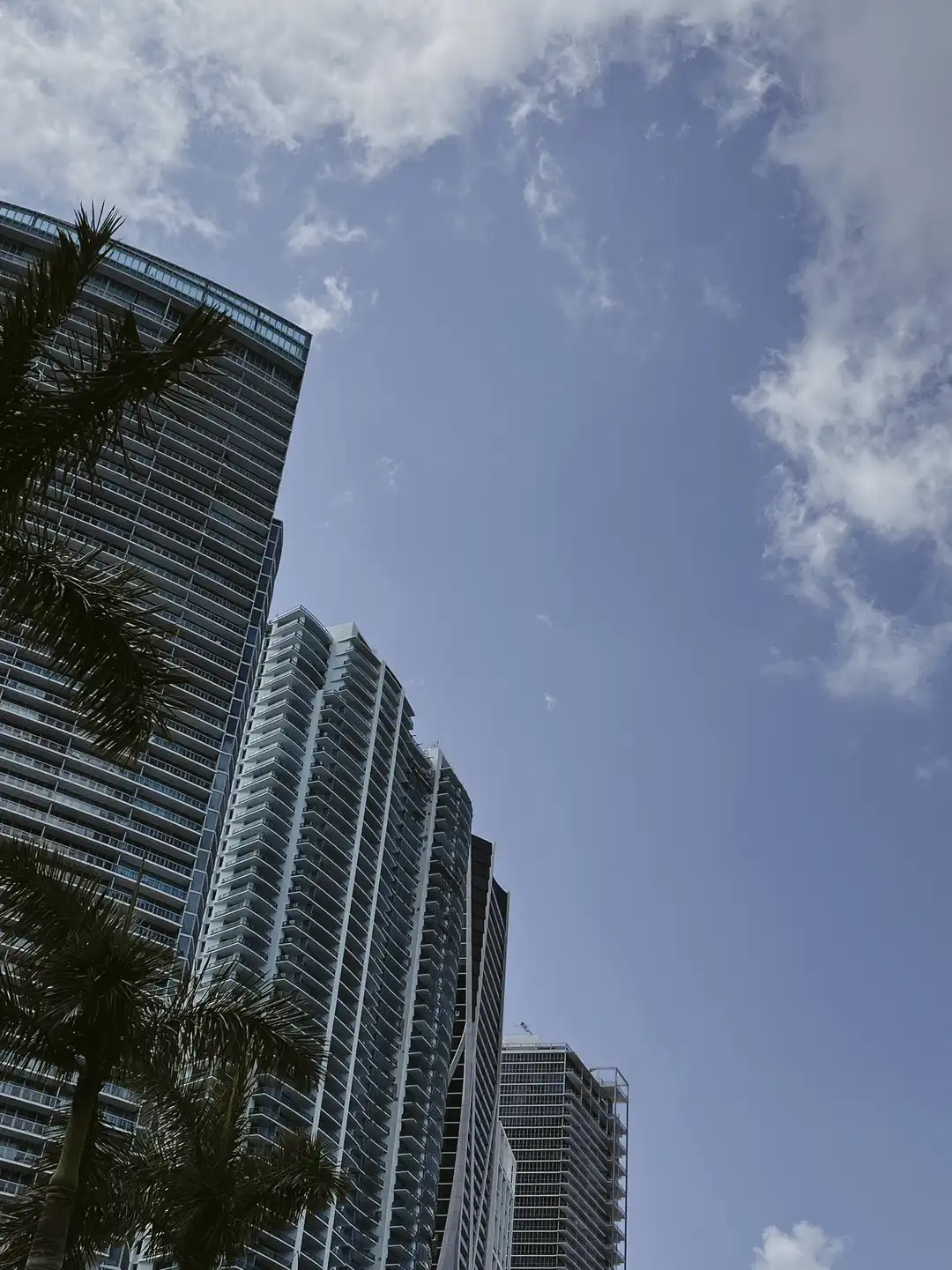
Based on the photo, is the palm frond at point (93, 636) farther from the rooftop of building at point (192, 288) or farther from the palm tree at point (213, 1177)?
the rooftop of building at point (192, 288)

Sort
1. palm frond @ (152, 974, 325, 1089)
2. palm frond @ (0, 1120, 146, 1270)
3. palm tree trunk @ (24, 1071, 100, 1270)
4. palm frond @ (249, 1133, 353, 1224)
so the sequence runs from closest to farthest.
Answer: palm tree trunk @ (24, 1071, 100, 1270) → palm frond @ (0, 1120, 146, 1270) → palm frond @ (152, 974, 325, 1089) → palm frond @ (249, 1133, 353, 1224)

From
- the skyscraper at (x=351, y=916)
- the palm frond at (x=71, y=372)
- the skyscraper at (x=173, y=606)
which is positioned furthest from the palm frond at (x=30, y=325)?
the skyscraper at (x=351, y=916)

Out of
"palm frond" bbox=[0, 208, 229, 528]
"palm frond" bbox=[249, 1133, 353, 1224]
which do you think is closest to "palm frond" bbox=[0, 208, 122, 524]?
"palm frond" bbox=[0, 208, 229, 528]

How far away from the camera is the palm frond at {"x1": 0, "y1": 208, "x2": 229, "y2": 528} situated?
1420cm

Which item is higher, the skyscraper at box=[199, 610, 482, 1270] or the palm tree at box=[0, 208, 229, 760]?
the skyscraper at box=[199, 610, 482, 1270]

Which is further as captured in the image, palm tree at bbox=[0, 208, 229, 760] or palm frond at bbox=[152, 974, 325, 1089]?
palm frond at bbox=[152, 974, 325, 1089]

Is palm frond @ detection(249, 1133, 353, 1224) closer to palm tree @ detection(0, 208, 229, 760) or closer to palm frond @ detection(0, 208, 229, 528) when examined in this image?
palm tree @ detection(0, 208, 229, 760)

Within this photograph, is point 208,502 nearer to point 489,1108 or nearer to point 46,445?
point 489,1108

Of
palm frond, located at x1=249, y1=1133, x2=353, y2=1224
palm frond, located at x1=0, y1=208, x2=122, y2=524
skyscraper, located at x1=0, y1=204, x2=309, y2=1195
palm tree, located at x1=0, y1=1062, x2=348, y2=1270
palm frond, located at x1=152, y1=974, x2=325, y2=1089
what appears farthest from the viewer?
skyscraper, located at x1=0, y1=204, x2=309, y2=1195

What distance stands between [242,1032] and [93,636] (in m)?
7.48

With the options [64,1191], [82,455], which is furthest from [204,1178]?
[82,455]

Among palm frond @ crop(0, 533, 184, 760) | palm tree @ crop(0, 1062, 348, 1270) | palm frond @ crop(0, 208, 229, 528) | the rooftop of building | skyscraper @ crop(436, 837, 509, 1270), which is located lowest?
palm tree @ crop(0, 1062, 348, 1270)

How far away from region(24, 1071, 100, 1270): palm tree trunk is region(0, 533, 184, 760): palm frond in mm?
5124

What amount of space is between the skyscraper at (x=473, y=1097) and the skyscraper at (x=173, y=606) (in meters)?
60.5
